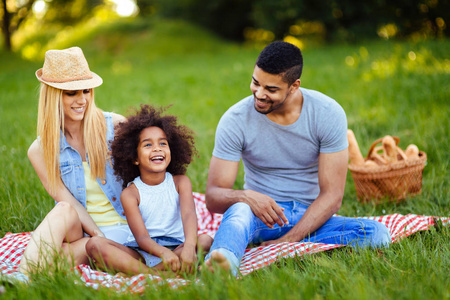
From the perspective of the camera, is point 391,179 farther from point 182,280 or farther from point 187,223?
point 182,280

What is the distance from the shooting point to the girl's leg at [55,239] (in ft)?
9.05

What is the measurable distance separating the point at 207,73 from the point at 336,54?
3.92 meters

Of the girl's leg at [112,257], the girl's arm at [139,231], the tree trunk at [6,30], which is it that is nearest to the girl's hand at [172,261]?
the girl's arm at [139,231]

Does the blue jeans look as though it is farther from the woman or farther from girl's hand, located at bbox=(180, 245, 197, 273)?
the woman

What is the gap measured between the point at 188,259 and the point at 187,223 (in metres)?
0.31

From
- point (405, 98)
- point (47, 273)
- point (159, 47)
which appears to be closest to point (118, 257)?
point (47, 273)

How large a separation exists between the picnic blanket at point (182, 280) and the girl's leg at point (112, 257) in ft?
0.30

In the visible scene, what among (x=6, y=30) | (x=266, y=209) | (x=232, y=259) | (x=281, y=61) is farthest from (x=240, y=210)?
(x=6, y=30)

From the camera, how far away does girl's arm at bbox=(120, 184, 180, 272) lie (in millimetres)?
2879

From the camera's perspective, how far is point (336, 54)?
12727mm

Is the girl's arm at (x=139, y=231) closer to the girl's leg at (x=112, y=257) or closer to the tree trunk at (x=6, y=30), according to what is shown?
the girl's leg at (x=112, y=257)

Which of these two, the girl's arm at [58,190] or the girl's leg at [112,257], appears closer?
the girl's leg at [112,257]

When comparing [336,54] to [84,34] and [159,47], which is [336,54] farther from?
[84,34]

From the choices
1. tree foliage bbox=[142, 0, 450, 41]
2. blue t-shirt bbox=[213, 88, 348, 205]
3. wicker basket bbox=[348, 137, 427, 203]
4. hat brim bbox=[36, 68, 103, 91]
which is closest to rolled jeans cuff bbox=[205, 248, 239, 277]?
blue t-shirt bbox=[213, 88, 348, 205]
